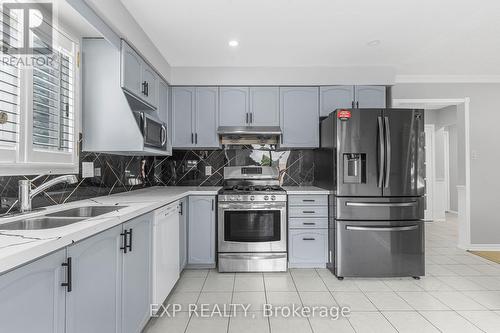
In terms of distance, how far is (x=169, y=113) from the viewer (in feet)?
11.7

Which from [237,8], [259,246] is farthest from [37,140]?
[259,246]

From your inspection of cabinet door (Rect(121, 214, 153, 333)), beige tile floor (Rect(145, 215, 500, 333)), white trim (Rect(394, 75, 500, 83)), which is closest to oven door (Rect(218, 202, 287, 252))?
beige tile floor (Rect(145, 215, 500, 333))

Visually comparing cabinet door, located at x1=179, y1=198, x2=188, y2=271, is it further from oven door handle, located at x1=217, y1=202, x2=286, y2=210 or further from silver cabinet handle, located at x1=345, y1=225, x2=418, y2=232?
silver cabinet handle, located at x1=345, y1=225, x2=418, y2=232

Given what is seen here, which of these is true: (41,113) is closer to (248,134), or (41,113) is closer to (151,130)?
(151,130)

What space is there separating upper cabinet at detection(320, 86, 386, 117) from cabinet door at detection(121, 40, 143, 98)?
85.7 inches

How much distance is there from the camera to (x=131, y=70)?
2420 millimetres

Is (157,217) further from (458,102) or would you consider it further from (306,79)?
(458,102)

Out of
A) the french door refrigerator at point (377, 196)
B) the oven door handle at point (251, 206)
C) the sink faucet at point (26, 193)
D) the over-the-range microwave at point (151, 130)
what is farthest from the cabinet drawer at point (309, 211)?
the sink faucet at point (26, 193)

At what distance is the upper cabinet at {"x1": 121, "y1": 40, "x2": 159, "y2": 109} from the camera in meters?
2.30

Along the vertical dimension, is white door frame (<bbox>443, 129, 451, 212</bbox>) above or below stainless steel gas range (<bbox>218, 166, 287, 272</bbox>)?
above

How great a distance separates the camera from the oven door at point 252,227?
3.16m

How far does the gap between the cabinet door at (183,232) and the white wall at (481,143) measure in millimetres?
3232

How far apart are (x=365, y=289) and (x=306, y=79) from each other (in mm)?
2458

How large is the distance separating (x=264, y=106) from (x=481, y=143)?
10.3 feet
